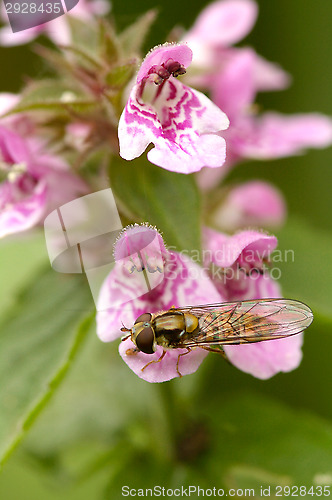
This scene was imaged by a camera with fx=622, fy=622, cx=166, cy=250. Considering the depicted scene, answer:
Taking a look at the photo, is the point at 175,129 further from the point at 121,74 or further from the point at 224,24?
the point at 224,24

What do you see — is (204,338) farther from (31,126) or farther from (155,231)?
(31,126)

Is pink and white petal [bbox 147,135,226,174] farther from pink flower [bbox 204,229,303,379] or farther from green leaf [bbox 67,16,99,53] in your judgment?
green leaf [bbox 67,16,99,53]

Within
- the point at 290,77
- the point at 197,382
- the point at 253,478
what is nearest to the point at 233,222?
Result: the point at 197,382

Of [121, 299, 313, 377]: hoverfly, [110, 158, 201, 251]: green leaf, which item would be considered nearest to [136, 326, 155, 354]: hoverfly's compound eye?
[121, 299, 313, 377]: hoverfly

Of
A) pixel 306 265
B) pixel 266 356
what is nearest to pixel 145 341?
pixel 266 356

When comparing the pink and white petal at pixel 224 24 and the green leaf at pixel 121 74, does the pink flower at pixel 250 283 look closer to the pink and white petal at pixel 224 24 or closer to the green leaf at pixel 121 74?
the green leaf at pixel 121 74
